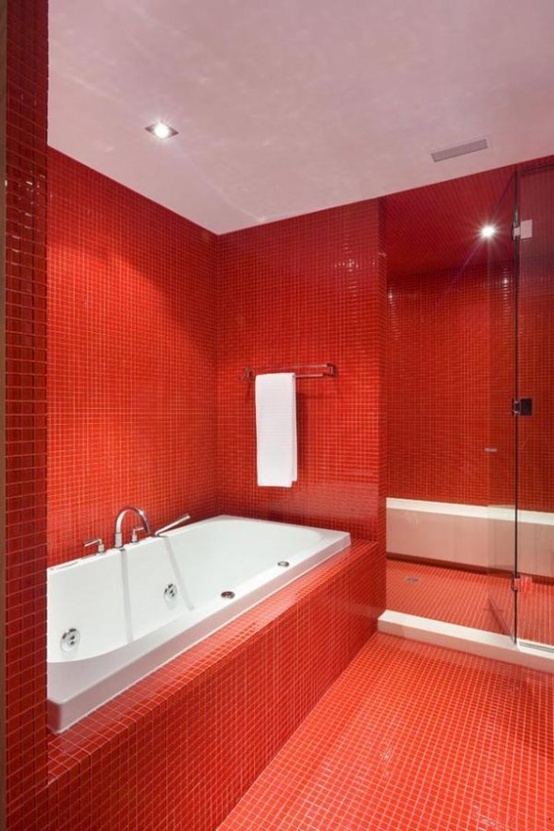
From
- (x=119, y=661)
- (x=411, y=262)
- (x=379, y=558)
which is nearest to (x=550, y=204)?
(x=411, y=262)

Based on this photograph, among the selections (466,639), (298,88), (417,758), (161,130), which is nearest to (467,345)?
(466,639)

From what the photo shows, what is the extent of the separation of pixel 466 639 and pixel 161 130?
2704 millimetres

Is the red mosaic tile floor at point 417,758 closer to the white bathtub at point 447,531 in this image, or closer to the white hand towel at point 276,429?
the white bathtub at point 447,531

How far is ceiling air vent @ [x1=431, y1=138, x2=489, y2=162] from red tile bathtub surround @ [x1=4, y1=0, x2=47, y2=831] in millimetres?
1655

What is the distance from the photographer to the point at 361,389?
2.62 metres

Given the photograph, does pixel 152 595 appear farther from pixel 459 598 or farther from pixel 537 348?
pixel 537 348

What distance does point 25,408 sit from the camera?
893 mm

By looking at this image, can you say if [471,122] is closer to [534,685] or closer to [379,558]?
[379,558]

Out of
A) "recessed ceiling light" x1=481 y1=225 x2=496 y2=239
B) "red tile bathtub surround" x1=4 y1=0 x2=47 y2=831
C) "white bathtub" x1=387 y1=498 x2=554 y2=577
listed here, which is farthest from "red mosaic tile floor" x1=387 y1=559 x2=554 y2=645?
"red tile bathtub surround" x1=4 y1=0 x2=47 y2=831

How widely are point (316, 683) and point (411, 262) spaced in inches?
116

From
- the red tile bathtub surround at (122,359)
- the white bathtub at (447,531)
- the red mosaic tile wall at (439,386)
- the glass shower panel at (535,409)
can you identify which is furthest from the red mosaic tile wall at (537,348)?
the red tile bathtub surround at (122,359)

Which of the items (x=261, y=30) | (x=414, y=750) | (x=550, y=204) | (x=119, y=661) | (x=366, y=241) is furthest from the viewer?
(x=366, y=241)

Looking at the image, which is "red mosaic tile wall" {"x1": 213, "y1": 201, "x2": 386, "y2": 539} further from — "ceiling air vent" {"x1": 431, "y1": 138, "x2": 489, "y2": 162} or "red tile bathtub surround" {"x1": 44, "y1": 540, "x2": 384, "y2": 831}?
"red tile bathtub surround" {"x1": 44, "y1": 540, "x2": 384, "y2": 831}

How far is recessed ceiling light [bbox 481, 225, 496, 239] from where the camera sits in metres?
2.91
